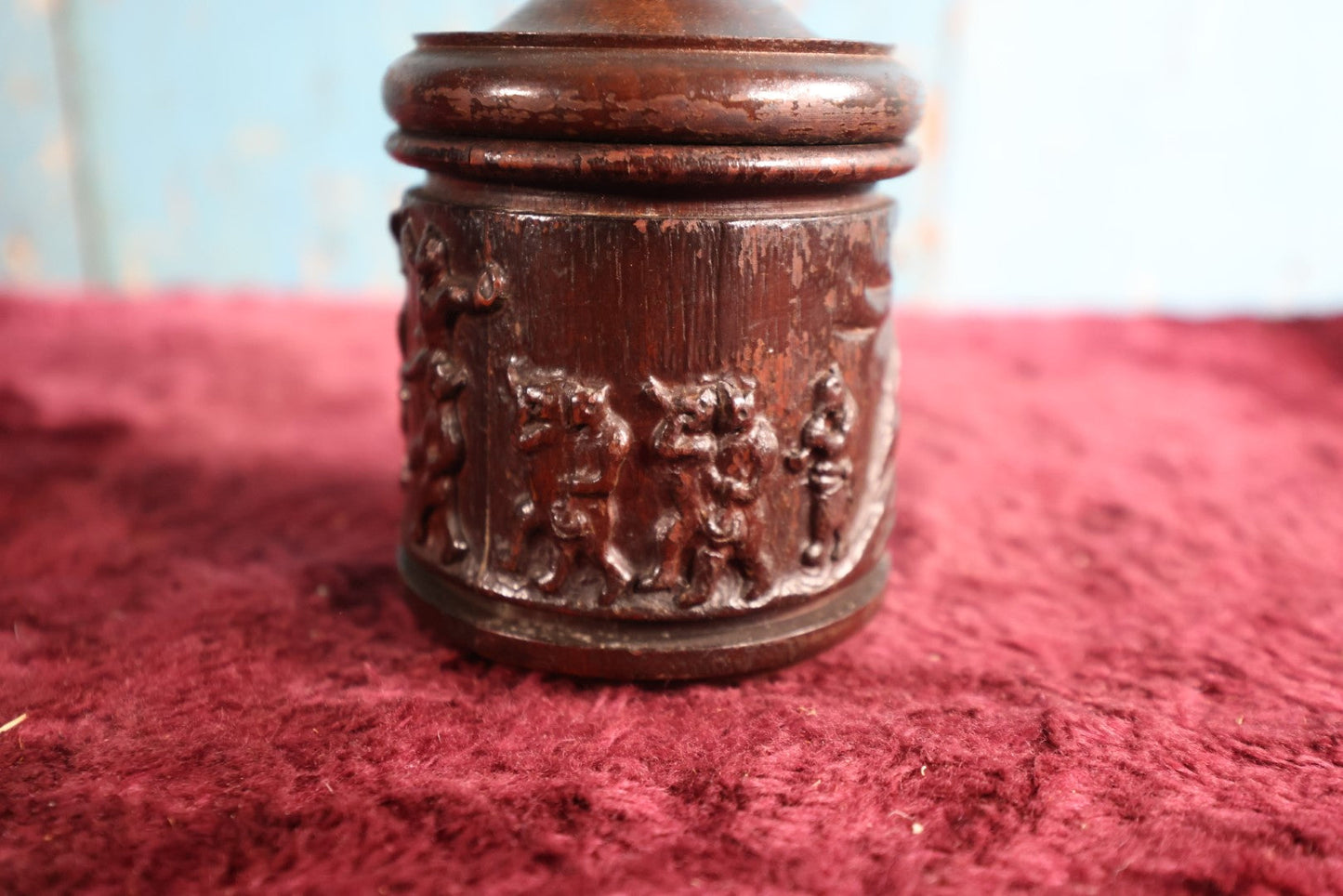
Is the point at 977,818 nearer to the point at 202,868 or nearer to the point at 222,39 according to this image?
the point at 202,868

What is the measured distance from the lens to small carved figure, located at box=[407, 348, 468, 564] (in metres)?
1.16

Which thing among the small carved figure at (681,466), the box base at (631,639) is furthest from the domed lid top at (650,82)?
the box base at (631,639)

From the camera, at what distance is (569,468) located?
1104 millimetres

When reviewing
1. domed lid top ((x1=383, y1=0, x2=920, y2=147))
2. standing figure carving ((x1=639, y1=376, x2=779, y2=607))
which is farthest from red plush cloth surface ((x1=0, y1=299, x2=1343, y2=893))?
domed lid top ((x1=383, y1=0, x2=920, y2=147))

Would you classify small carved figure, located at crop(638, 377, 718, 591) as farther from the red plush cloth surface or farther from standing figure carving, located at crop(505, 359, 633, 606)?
Result: the red plush cloth surface

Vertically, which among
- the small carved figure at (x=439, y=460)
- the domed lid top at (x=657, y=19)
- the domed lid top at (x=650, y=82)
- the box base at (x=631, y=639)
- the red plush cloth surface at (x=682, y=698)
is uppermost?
the domed lid top at (x=657, y=19)

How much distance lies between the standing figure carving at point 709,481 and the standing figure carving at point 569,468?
0.04 m

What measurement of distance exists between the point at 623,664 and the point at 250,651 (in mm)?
403

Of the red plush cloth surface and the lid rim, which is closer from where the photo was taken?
the red plush cloth surface

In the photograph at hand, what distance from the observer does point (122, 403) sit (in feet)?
6.46

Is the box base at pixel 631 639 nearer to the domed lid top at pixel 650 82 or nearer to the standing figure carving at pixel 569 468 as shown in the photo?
the standing figure carving at pixel 569 468

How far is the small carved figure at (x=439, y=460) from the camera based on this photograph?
1.16m

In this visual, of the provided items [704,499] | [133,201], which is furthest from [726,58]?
[133,201]

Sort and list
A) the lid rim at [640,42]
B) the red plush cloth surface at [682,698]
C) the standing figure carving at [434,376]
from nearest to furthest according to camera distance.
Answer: the red plush cloth surface at [682,698], the lid rim at [640,42], the standing figure carving at [434,376]
